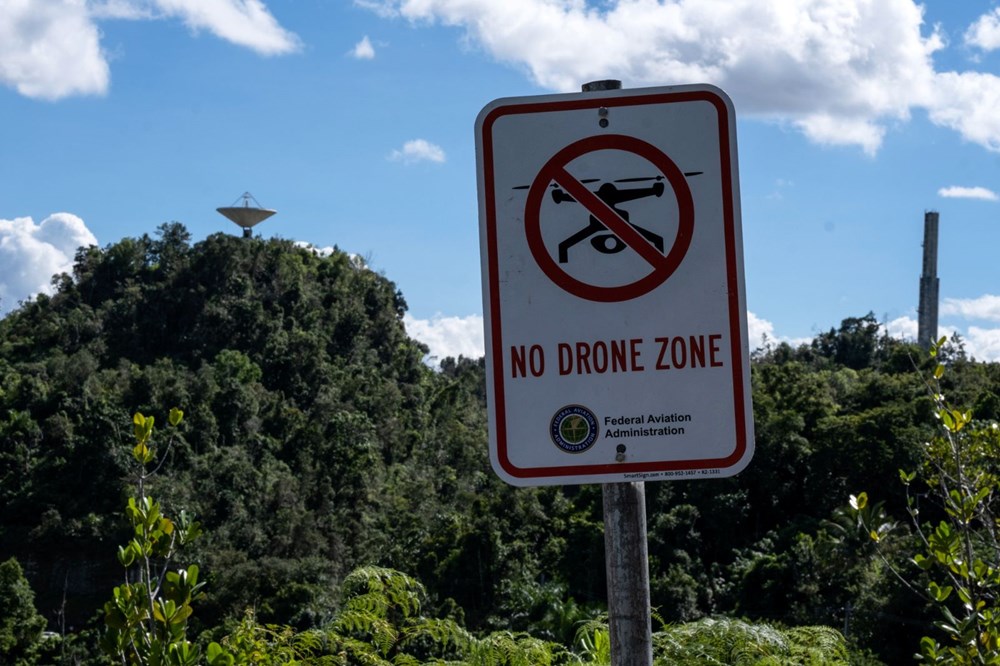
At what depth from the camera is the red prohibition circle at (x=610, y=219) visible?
1.66 metres

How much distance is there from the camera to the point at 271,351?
168 feet

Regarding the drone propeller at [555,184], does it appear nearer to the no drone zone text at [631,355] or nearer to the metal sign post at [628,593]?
the no drone zone text at [631,355]

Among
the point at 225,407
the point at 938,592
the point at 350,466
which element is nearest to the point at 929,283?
the point at 350,466

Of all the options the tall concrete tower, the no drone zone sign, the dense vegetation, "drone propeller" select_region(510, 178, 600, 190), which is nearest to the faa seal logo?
the no drone zone sign

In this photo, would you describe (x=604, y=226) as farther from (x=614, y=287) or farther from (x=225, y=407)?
(x=225, y=407)

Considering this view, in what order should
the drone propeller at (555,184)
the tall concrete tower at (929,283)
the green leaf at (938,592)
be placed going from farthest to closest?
the tall concrete tower at (929,283), the green leaf at (938,592), the drone propeller at (555,184)

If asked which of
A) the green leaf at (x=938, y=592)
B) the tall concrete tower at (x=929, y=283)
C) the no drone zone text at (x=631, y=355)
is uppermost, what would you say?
the tall concrete tower at (x=929, y=283)

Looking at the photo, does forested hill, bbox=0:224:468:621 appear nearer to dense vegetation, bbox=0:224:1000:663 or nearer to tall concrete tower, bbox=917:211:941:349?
dense vegetation, bbox=0:224:1000:663

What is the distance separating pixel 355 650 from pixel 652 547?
917 inches

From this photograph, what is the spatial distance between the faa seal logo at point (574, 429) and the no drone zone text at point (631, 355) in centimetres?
6

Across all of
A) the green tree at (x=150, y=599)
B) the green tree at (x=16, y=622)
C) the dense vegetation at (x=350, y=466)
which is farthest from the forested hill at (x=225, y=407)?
the green tree at (x=150, y=599)

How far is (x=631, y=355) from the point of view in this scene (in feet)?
5.37

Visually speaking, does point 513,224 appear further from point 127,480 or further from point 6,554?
point 6,554

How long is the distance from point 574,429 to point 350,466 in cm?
3971
